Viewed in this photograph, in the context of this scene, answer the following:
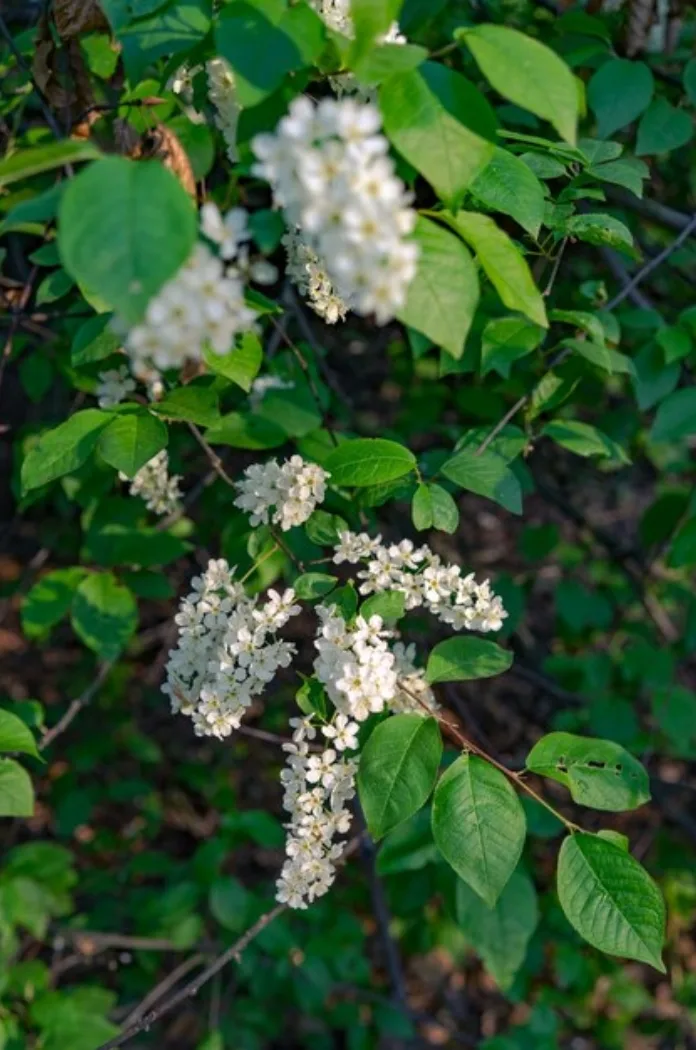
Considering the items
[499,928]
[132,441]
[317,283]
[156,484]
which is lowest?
[499,928]

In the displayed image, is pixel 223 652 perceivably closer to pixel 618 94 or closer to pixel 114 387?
pixel 114 387

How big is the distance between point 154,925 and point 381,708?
5.68 feet

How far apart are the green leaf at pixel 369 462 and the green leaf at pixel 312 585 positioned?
0.50ft

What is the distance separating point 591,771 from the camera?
161 centimetres

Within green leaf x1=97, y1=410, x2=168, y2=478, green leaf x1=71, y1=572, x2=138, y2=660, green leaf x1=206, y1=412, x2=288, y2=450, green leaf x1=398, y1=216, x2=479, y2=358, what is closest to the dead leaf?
green leaf x1=97, y1=410, x2=168, y2=478

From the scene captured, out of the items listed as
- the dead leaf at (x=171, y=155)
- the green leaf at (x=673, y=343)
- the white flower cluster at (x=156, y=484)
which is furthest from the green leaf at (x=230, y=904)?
the dead leaf at (x=171, y=155)

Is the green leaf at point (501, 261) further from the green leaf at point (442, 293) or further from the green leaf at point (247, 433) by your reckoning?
the green leaf at point (247, 433)

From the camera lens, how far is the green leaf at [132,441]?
167 cm

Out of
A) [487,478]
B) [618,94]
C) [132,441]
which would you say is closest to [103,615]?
[132,441]

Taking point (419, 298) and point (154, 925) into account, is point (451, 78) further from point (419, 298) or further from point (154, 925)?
point (154, 925)

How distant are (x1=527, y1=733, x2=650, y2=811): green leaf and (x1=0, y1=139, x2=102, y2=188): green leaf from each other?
0.99 metres

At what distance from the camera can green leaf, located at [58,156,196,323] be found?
1001 mm

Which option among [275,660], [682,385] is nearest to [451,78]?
[275,660]

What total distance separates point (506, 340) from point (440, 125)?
25.2 inches
